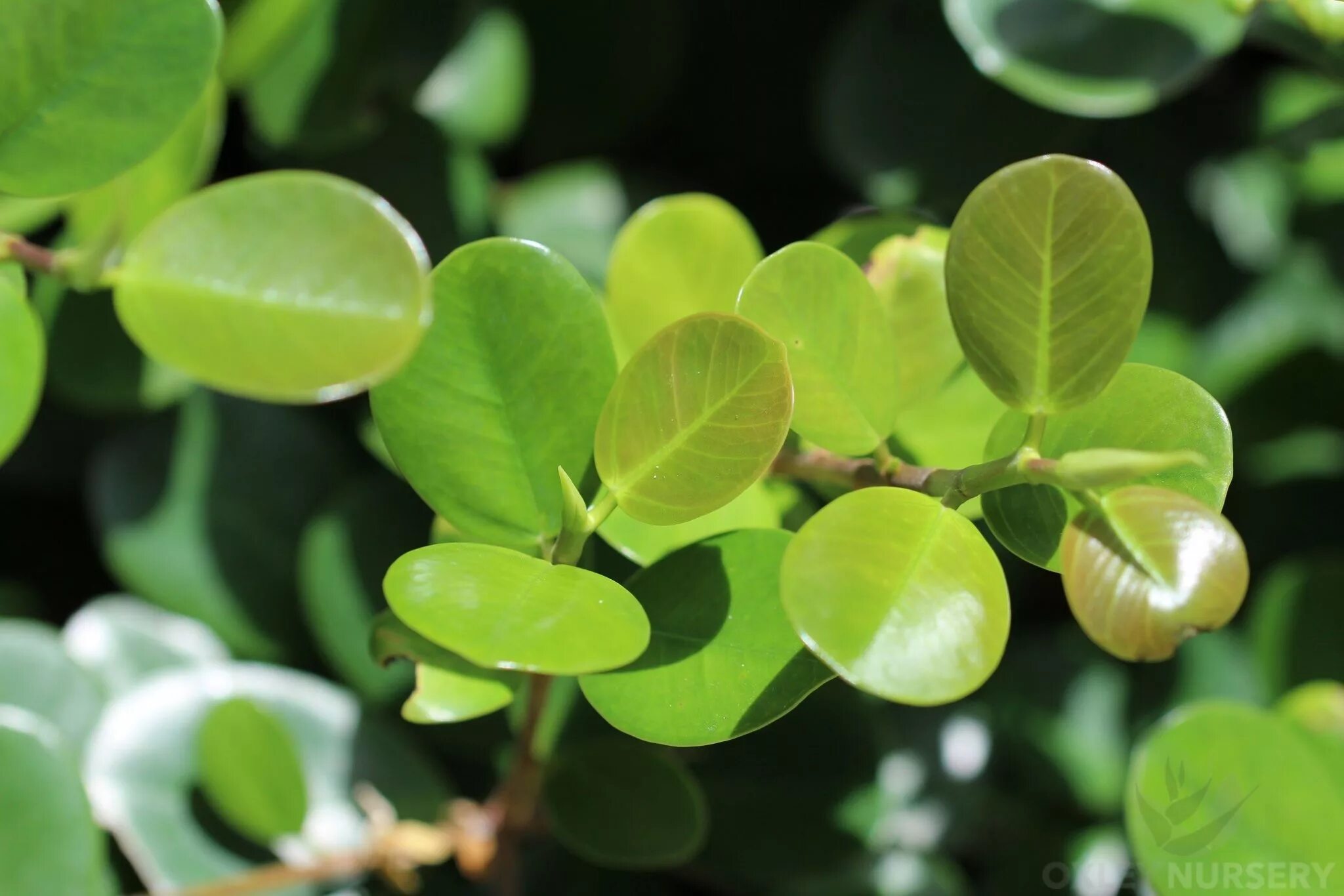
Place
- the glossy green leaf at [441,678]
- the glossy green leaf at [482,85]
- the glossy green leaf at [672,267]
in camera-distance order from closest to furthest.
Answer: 1. the glossy green leaf at [441,678]
2. the glossy green leaf at [672,267]
3. the glossy green leaf at [482,85]

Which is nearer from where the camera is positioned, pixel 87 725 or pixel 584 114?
pixel 87 725

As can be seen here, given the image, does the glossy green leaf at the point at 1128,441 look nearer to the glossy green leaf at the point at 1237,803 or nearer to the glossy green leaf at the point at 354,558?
the glossy green leaf at the point at 1237,803

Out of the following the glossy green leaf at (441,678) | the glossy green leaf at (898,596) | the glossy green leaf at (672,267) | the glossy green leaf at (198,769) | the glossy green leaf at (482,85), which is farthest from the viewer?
the glossy green leaf at (482,85)

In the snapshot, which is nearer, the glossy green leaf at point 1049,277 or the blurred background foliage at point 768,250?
the glossy green leaf at point 1049,277

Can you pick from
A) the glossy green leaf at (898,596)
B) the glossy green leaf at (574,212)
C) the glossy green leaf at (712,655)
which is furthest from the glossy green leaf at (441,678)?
the glossy green leaf at (574,212)

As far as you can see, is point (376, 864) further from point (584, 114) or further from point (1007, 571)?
point (584, 114)

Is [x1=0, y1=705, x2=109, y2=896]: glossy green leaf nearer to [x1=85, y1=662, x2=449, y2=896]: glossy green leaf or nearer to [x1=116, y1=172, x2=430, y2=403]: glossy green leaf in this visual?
[x1=85, y1=662, x2=449, y2=896]: glossy green leaf

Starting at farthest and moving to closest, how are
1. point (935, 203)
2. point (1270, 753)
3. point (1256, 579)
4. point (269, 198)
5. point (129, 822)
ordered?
point (1256, 579) < point (935, 203) < point (129, 822) < point (1270, 753) < point (269, 198)

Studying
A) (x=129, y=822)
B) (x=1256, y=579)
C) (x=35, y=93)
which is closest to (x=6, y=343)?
(x=35, y=93)

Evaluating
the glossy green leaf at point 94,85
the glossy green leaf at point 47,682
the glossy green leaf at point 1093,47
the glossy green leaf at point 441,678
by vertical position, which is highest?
the glossy green leaf at point 94,85
